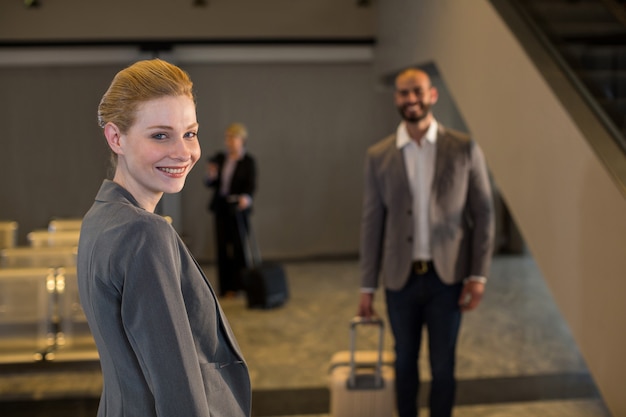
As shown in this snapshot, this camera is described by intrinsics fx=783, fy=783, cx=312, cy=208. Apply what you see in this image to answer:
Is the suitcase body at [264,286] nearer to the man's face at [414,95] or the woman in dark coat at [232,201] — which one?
the woman in dark coat at [232,201]

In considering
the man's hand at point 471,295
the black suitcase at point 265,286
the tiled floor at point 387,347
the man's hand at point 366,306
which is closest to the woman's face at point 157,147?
the man's hand at point 471,295

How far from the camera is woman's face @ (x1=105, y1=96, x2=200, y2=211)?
1.53 metres

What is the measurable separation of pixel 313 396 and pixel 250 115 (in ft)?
23.6

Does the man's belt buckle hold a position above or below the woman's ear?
below

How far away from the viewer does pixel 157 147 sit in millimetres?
1540

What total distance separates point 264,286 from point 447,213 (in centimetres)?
459

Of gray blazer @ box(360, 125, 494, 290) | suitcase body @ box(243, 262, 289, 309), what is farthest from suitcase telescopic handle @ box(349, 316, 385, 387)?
suitcase body @ box(243, 262, 289, 309)

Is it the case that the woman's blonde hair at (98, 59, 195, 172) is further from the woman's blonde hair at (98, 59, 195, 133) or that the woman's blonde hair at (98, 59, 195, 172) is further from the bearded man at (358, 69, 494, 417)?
the bearded man at (358, 69, 494, 417)

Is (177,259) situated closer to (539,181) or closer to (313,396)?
(539,181)

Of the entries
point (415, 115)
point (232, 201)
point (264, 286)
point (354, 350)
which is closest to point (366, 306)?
point (354, 350)

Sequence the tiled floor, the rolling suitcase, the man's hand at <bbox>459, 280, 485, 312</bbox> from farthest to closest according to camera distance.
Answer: the tiled floor
the rolling suitcase
the man's hand at <bbox>459, 280, 485, 312</bbox>

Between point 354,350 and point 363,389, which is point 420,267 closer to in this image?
point 354,350

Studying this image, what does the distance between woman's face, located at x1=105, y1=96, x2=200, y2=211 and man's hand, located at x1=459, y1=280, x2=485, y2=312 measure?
253 cm

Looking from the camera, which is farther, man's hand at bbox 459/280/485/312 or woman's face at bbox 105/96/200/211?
man's hand at bbox 459/280/485/312
